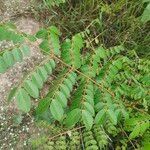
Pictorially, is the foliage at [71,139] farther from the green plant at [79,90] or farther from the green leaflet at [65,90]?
the green leaflet at [65,90]

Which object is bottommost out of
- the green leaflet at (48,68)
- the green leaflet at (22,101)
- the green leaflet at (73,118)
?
the green leaflet at (73,118)

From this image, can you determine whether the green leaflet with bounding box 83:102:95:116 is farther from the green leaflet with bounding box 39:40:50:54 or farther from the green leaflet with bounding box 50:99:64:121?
the green leaflet with bounding box 39:40:50:54

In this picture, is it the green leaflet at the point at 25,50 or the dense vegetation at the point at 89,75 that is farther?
the green leaflet at the point at 25,50

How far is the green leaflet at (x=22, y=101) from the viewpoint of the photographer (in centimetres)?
163

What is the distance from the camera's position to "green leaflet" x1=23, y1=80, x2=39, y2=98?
1721 mm

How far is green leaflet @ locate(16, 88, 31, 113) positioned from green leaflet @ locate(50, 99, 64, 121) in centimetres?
11

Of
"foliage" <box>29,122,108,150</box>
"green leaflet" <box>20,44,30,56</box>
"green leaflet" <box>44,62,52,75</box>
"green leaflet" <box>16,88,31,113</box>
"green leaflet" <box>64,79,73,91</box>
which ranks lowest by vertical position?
"foliage" <box>29,122,108,150</box>

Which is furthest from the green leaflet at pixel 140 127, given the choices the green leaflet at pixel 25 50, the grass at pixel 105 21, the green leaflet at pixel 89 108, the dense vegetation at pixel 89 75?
the grass at pixel 105 21

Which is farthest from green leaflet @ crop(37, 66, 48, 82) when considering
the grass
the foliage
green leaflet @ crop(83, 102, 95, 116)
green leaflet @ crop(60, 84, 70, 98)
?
the grass

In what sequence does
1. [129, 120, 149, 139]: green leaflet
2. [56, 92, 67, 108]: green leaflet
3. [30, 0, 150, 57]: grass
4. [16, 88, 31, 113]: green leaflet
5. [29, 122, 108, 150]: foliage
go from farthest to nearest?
[30, 0, 150, 57]: grass
[29, 122, 108, 150]: foliage
[129, 120, 149, 139]: green leaflet
[56, 92, 67, 108]: green leaflet
[16, 88, 31, 113]: green leaflet

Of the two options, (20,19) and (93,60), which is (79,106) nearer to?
(93,60)

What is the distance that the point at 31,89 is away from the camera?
68.4 inches

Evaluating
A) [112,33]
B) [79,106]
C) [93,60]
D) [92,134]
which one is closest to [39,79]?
[79,106]

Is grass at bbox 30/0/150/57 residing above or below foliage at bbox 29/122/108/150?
above
